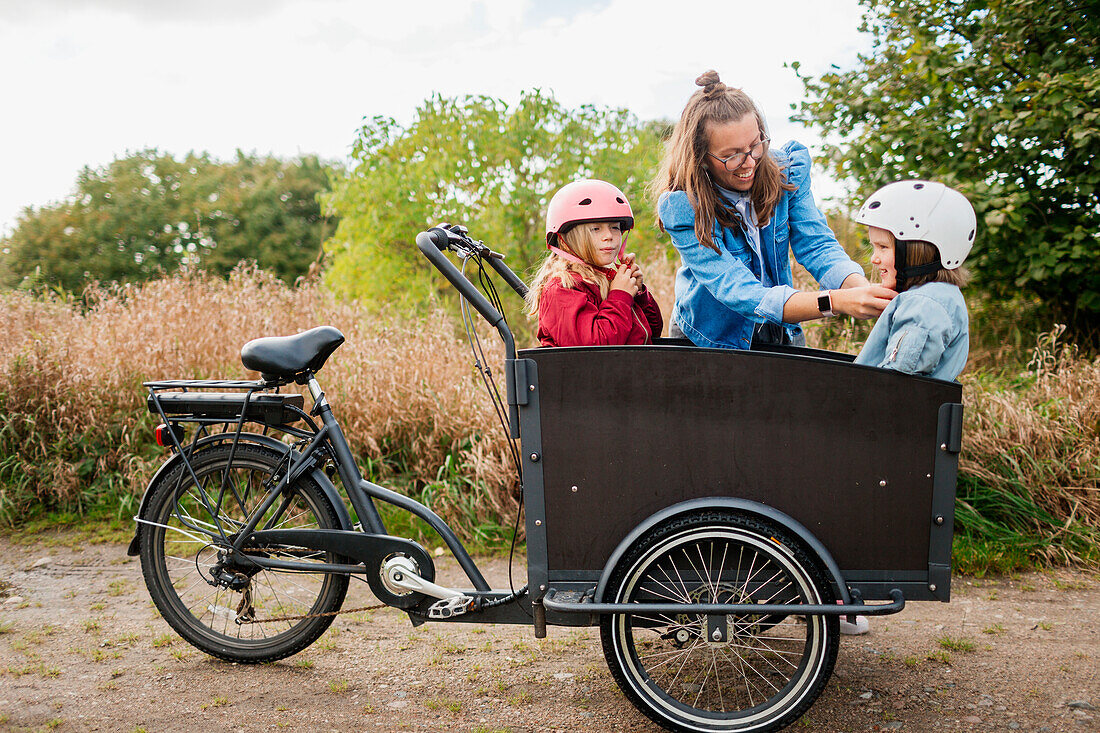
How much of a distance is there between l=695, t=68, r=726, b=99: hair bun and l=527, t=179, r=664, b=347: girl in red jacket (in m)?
0.41

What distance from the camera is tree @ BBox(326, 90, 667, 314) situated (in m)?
6.30

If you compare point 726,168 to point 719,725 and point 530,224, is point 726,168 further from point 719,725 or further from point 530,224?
point 530,224

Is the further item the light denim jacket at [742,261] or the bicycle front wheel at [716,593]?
the light denim jacket at [742,261]

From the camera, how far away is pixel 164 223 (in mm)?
13039

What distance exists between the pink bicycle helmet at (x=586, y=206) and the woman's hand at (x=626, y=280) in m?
0.17

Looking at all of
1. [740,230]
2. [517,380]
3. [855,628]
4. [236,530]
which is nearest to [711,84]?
[740,230]

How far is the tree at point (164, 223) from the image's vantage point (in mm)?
12320

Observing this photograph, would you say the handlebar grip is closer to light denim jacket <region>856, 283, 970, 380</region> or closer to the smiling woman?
the smiling woman

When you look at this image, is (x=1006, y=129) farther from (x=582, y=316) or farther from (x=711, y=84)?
(x=582, y=316)

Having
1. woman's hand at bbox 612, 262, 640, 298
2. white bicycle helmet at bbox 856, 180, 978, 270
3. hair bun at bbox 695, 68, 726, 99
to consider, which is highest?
hair bun at bbox 695, 68, 726, 99

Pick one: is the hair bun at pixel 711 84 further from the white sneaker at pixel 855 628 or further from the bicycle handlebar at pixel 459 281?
the white sneaker at pixel 855 628

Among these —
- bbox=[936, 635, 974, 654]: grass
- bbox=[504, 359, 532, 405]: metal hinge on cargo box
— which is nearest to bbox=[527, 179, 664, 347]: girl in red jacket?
bbox=[504, 359, 532, 405]: metal hinge on cargo box

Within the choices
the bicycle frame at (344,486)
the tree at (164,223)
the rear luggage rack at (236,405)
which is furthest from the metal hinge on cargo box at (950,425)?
the tree at (164,223)

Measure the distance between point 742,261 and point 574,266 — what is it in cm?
53
